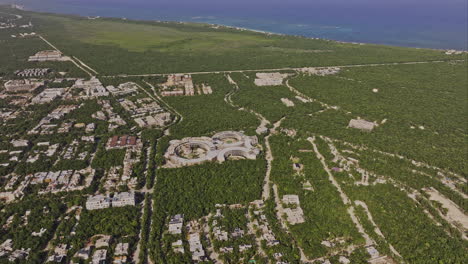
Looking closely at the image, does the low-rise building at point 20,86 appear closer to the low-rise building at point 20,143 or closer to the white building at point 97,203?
the low-rise building at point 20,143

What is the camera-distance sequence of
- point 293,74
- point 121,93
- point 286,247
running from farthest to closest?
point 293,74 → point 121,93 → point 286,247

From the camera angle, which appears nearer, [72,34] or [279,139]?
[279,139]

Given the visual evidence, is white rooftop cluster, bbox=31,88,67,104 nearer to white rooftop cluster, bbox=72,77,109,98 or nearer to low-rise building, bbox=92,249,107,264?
white rooftop cluster, bbox=72,77,109,98

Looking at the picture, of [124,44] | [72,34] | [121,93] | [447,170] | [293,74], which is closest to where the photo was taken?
[447,170]

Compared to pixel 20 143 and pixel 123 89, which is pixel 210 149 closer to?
pixel 20 143

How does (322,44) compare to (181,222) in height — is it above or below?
above

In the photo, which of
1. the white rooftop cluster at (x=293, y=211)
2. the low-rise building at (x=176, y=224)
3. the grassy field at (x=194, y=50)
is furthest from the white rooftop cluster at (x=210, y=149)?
the grassy field at (x=194, y=50)

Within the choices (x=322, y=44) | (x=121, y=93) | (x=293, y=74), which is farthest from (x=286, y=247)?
(x=322, y=44)

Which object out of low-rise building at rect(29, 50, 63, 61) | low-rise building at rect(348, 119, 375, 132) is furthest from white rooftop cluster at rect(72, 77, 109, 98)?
low-rise building at rect(348, 119, 375, 132)

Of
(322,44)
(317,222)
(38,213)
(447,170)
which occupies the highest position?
(322,44)

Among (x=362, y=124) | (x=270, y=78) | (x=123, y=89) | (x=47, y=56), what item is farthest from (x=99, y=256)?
(x=47, y=56)

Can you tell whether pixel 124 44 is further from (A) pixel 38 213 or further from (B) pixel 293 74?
(A) pixel 38 213
